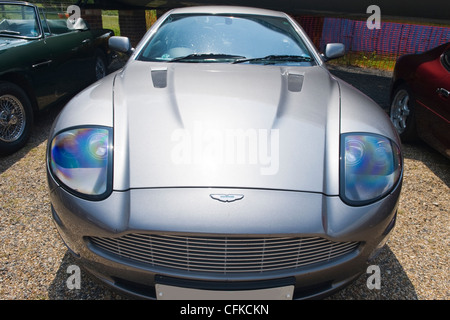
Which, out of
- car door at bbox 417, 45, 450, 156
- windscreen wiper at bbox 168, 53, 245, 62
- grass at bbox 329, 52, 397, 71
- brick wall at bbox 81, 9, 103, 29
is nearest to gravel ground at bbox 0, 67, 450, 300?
car door at bbox 417, 45, 450, 156

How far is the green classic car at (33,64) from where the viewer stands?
3.19 meters

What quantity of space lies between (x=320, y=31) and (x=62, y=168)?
Result: 1083cm

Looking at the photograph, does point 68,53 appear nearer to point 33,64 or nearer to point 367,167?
point 33,64

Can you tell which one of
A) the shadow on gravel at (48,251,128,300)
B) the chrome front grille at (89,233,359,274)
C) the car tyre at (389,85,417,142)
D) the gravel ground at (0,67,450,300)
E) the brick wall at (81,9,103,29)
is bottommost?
the gravel ground at (0,67,450,300)

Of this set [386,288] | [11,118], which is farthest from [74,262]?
[11,118]

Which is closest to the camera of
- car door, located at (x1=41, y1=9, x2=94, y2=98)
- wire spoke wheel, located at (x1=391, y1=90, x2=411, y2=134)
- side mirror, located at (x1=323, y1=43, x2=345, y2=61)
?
side mirror, located at (x1=323, y1=43, x2=345, y2=61)

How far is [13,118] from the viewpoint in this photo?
3262mm

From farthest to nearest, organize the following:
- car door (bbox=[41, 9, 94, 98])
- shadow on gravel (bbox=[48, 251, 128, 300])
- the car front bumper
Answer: car door (bbox=[41, 9, 94, 98]) < shadow on gravel (bbox=[48, 251, 128, 300]) < the car front bumper

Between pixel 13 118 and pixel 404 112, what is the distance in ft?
13.1

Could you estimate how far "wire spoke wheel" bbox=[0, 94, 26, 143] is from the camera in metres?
3.15

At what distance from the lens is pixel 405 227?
2.40m

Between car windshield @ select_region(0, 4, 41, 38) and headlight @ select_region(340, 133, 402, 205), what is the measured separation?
356 centimetres

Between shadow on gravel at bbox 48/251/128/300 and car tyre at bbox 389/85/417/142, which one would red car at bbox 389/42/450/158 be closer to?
car tyre at bbox 389/85/417/142

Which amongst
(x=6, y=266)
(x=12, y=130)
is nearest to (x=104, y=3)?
(x=12, y=130)
